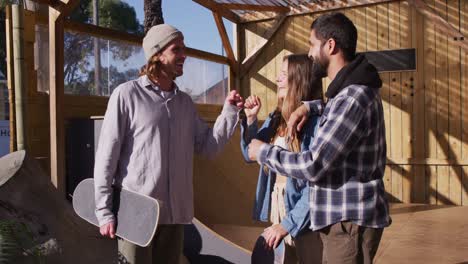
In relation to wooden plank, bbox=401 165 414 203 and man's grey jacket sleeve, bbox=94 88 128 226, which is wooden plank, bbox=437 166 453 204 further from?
man's grey jacket sleeve, bbox=94 88 128 226

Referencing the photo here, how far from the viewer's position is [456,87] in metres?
6.92

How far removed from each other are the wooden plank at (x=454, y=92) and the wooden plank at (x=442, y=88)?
5 centimetres

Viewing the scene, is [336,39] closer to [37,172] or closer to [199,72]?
[37,172]

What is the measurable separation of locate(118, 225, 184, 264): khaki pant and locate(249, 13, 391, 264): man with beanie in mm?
678

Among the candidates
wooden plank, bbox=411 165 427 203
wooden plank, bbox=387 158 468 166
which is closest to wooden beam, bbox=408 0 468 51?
wooden plank, bbox=387 158 468 166

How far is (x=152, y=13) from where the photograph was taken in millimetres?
4941

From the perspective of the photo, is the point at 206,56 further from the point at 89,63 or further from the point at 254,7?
the point at 89,63

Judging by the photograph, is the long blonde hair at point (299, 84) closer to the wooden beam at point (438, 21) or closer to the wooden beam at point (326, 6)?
the wooden beam at point (438, 21)

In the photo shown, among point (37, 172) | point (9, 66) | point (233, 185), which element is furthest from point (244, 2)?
point (37, 172)

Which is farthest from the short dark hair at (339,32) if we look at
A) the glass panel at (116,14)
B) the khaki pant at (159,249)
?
the glass panel at (116,14)

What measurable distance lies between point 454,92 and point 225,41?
3.57m

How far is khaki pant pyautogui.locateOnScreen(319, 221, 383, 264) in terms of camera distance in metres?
1.58

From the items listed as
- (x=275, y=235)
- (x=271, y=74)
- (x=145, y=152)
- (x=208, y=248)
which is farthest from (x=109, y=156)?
(x=271, y=74)

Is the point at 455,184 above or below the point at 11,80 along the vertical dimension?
below
